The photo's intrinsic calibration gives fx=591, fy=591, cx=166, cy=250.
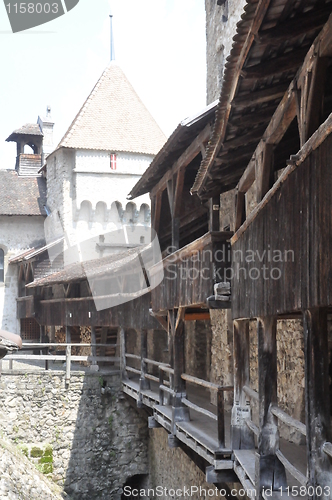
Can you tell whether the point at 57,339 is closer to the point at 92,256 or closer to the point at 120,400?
the point at 92,256

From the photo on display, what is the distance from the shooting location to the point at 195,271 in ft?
26.6

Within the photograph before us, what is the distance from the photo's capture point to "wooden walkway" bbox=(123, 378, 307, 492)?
5.69m

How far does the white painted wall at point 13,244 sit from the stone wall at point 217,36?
13.4 meters

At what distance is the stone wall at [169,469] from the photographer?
34.2 ft

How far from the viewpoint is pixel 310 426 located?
145 inches

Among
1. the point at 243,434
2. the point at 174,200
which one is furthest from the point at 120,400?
the point at 243,434

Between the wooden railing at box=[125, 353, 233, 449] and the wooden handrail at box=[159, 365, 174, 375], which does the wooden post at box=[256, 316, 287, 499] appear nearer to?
the wooden railing at box=[125, 353, 233, 449]

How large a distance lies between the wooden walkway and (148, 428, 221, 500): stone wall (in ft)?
3.65

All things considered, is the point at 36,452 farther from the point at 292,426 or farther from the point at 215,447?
the point at 292,426

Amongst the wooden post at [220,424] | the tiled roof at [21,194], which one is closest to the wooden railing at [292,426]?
the wooden post at [220,424]

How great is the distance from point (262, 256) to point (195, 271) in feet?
10.2

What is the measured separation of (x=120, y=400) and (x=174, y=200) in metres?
7.19

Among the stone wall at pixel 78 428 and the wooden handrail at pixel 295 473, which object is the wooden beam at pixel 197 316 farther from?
the wooden handrail at pixel 295 473

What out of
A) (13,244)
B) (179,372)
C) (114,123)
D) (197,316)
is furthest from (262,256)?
(13,244)
